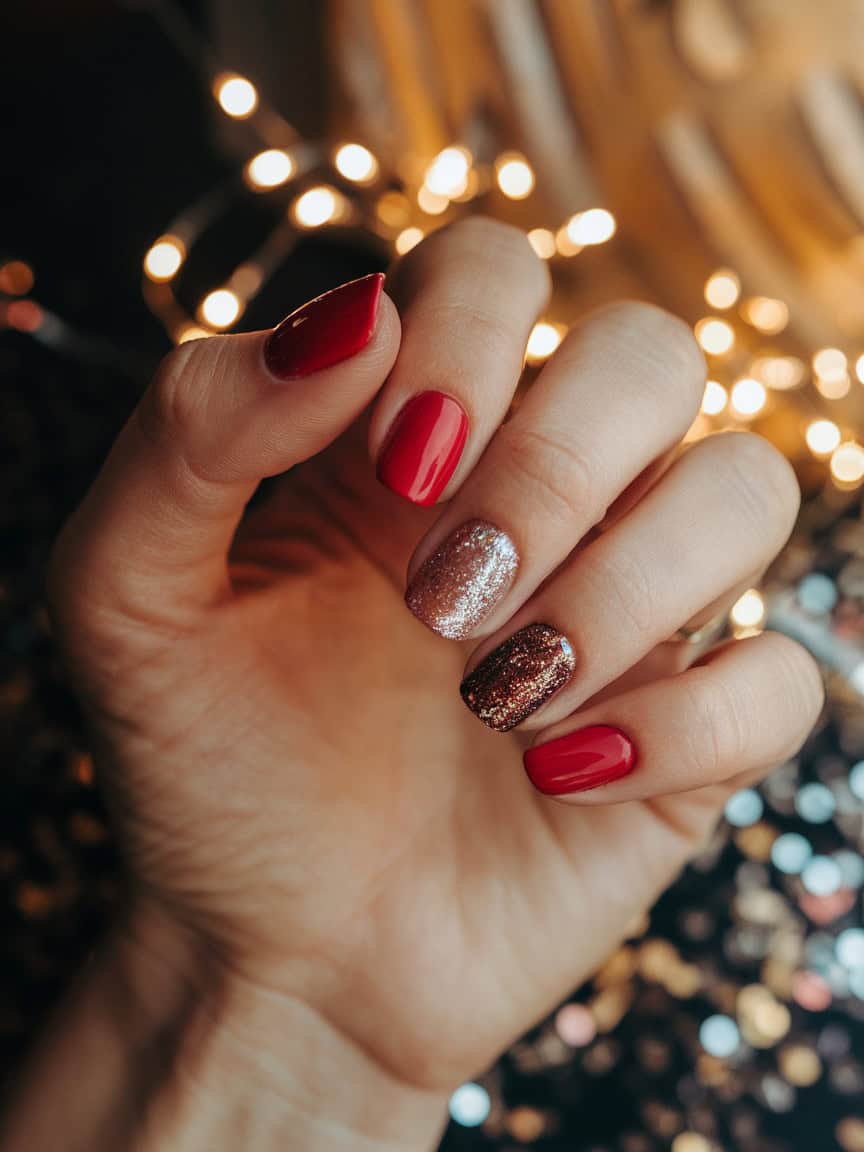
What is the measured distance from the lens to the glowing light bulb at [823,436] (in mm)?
824

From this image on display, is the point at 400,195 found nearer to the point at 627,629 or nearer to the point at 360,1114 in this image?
the point at 627,629

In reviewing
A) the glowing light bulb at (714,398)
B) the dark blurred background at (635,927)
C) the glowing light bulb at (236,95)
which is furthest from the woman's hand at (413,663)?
the glowing light bulb at (236,95)

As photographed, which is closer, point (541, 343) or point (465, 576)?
point (465, 576)

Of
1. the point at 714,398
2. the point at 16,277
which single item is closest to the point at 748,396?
the point at 714,398

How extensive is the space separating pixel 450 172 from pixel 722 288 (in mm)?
267

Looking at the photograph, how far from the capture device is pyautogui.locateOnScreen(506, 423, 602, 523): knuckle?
451 mm

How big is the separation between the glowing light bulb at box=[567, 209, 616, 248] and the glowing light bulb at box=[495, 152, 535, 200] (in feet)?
0.26

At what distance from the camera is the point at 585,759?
483 mm

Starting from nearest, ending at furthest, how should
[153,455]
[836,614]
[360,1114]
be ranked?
[153,455], [360,1114], [836,614]

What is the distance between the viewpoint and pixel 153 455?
1.47 feet

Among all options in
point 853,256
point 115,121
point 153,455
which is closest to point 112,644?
point 153,455

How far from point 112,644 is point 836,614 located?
0.65m

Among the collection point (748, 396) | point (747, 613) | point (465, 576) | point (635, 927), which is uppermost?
point (465, 576)

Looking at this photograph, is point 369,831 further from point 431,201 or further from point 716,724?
point 431,201
